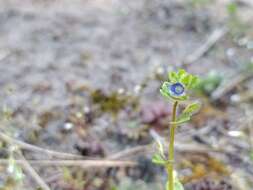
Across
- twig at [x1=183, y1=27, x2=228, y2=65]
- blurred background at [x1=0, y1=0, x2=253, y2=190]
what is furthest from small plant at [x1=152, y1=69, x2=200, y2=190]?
twig at [x1=183, y1=27, x2=228, y2=65]

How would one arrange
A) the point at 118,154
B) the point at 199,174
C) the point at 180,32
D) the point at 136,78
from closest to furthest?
the point at 199,174 → the point at 118,154 → the point at 136,78 → the point at 180,32

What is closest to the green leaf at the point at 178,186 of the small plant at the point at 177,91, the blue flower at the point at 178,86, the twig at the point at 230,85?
the small plant at the point at 177,91

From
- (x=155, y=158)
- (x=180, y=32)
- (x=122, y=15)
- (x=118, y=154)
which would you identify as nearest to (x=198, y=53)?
(x=180, y=32)

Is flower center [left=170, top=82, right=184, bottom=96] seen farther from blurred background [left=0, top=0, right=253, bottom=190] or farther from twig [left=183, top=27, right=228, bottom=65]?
twig [left=183, top=27, right=228, bottom=65]

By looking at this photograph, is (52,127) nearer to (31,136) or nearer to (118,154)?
(31,136)

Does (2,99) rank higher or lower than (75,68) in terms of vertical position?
lower

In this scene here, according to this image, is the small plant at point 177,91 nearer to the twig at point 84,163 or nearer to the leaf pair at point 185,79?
the leaf pair at point 185,79
